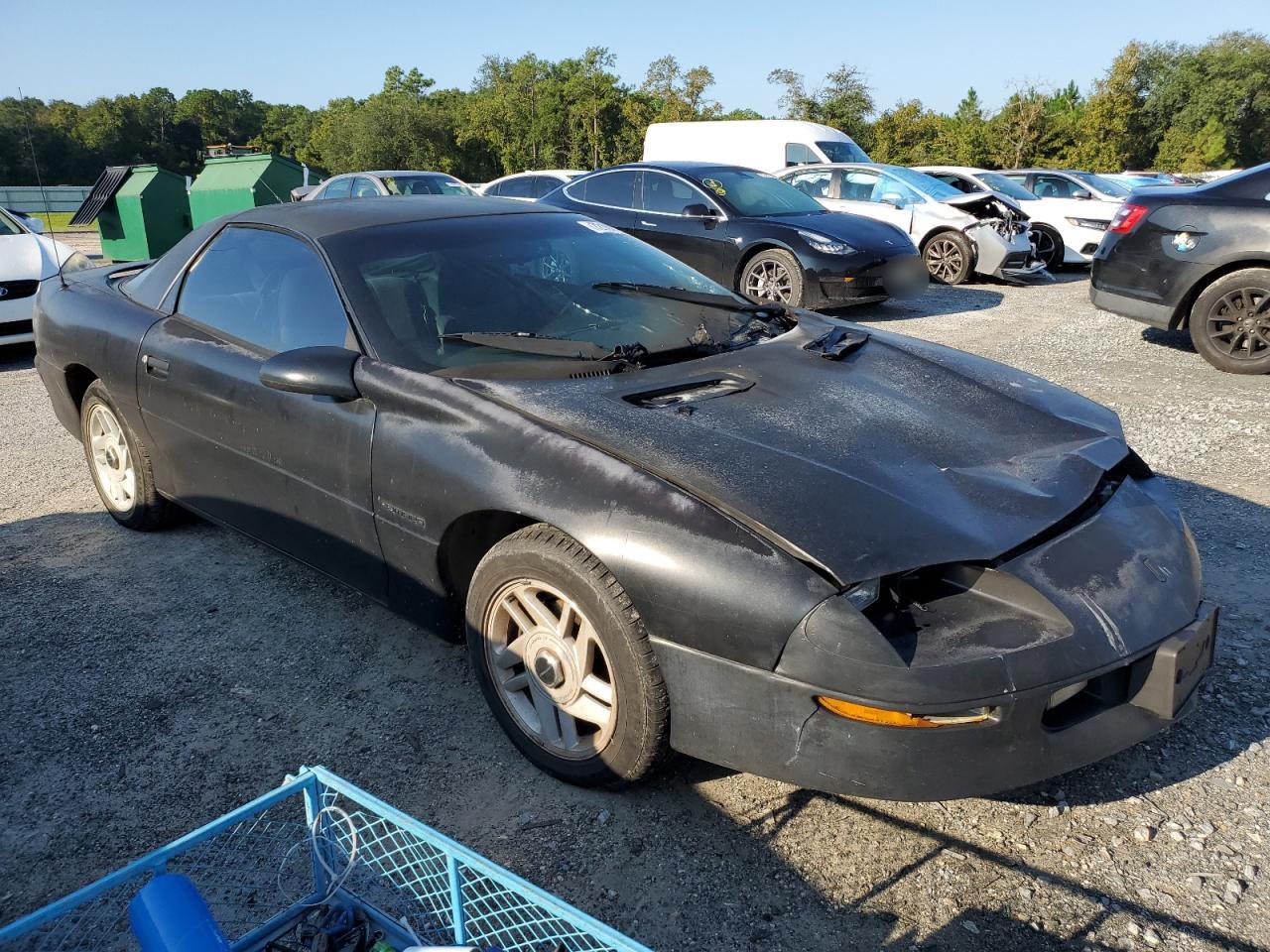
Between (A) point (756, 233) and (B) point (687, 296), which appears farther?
(A) point (756, 233)

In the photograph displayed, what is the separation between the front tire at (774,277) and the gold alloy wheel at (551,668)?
6427 millimetres

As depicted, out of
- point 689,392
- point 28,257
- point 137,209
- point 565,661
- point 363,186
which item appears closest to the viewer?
point 565,661

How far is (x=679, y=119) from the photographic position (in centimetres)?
4453

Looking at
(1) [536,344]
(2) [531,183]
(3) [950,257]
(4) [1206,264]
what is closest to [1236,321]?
(4) [1206,264]

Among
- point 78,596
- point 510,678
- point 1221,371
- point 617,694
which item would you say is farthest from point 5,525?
point 1221,371

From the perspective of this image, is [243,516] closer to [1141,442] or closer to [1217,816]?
[1217,816]

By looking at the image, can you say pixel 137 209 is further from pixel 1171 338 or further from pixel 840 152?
pixel 1171 338

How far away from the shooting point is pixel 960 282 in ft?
38.2

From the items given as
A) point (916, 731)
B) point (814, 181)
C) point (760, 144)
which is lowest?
point (916, 731)

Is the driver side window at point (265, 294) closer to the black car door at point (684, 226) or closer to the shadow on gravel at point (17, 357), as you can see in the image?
the shadow on gravel at point (17, 357)

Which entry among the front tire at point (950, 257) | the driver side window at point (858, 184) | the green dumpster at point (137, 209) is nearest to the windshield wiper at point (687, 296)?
the front tire at point (950, 257)

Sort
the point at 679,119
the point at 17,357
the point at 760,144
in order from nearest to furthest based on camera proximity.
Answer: the point at 17,357, the point at 760,144, the point at 679,119

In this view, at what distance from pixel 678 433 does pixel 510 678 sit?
0.81m

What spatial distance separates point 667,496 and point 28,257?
321 inches
